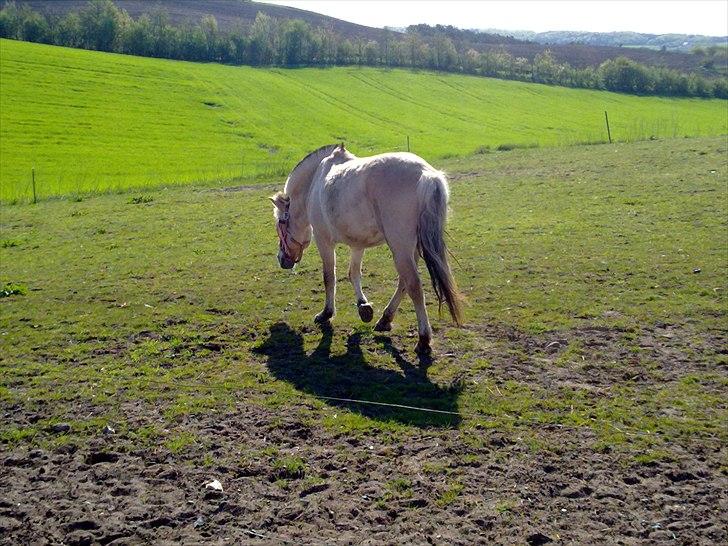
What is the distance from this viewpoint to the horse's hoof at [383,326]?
8.95 m

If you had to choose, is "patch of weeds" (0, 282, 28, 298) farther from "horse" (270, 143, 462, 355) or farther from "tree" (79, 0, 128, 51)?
"tree" (79, 0, 128, 51)

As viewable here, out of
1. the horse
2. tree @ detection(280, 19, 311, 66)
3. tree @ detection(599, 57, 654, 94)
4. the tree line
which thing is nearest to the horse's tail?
the horse

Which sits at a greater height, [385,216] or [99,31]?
[99,31]

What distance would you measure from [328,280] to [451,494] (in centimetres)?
492

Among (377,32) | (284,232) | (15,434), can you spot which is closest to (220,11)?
(377,32)

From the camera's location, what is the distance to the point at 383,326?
895cm

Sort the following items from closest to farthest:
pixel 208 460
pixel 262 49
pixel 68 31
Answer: pixel 208 460 → pixel 68 31 → pixel 262 49

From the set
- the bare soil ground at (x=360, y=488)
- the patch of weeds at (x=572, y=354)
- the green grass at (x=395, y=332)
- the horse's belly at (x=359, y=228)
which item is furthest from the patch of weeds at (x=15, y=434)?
the patch of weeds at (x=572, y=354)

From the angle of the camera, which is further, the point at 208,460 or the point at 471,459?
the point at 208,460

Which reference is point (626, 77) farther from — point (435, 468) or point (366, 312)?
point (435, 468)

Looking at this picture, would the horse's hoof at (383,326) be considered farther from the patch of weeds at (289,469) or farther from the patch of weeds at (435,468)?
the patch of weeds at (435,468)

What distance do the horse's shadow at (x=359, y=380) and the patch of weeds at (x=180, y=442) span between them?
1.38 metres

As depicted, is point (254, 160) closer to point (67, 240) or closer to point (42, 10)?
point (67, 240)

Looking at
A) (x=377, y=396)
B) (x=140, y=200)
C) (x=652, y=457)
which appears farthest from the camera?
(x=140, y=200)
